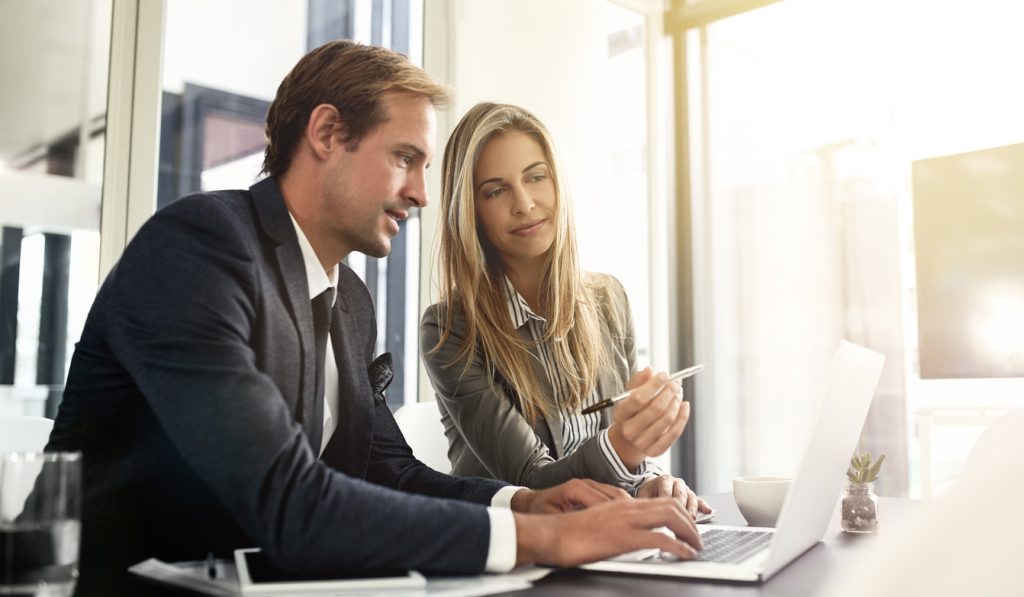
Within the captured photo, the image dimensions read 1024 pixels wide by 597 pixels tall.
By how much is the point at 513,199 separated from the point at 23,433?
105cm

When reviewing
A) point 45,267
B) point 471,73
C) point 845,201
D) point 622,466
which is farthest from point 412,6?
point 622,466

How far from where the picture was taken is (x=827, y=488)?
111 centimetres

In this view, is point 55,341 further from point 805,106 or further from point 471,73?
point 805,106

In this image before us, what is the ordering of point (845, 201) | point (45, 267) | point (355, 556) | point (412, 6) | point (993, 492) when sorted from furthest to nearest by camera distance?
point (845, 201) → point (412, 6) → point (45, 267) → point (355, 556) → point (993, 492)

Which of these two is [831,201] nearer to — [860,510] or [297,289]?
[860,510]

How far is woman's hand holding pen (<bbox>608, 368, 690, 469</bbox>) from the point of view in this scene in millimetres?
1392

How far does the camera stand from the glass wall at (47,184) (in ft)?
8.31

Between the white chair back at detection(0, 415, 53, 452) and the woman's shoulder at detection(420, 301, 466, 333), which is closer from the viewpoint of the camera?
the white chair back at detection(0, 415, 53, 452)

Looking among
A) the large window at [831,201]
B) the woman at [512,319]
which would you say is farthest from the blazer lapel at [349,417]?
the large window at [831,201]

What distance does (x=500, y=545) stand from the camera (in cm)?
95

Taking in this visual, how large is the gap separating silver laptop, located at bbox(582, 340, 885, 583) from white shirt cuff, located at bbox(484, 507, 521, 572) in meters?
0.10

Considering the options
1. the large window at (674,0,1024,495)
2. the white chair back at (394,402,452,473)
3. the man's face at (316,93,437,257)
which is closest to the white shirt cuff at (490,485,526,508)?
the man's face at (316,93,437,257)

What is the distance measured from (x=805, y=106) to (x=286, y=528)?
3.85 metres

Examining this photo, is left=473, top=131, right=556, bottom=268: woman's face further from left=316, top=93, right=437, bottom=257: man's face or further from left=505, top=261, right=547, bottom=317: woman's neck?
left=316, top=93, right=437, bottom=257: man's face
